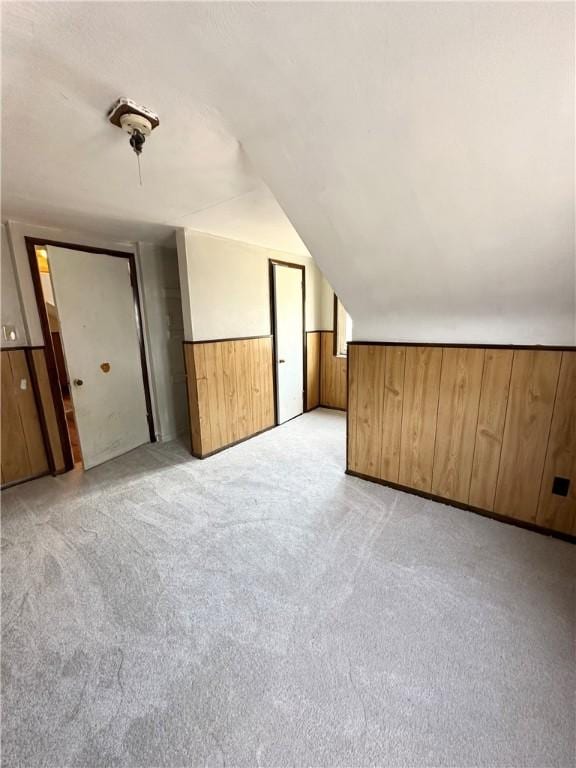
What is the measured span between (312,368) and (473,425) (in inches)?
102

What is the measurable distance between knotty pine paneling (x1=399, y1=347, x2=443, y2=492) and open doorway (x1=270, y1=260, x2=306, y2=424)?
1.81 meters

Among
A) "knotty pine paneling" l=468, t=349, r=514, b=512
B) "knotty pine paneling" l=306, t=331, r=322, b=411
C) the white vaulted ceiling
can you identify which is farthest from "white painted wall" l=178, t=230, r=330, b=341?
"knotty pine paneling" l=468, t=349, r=514, b=512

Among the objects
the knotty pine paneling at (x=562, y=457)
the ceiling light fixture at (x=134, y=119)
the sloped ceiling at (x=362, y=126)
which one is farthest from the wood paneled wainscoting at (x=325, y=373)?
the ceiling light fixture at (x=134, y=119)

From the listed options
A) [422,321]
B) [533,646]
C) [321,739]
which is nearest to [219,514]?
[321,739]

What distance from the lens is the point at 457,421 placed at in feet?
7.02

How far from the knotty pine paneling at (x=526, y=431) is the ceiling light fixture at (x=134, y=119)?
2.17 meters

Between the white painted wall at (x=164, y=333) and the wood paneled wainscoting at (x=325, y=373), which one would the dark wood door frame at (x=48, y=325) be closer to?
the white painted wall at (x=164, y=333)

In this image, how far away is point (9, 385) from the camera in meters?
2.56

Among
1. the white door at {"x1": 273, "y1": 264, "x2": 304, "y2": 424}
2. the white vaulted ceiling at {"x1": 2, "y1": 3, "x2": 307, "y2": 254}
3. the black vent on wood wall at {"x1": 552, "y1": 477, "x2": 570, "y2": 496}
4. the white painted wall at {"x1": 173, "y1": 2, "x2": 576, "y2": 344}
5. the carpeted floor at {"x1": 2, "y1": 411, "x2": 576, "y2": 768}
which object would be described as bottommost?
the carpeted floor at {"x1": 2, "y1": 411, "x2": 576, "y2": 768}

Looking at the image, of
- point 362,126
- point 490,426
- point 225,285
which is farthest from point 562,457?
point 225,285

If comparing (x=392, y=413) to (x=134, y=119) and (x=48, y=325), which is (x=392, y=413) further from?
(x=48, y=325)

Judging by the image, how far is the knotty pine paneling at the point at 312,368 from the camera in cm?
434

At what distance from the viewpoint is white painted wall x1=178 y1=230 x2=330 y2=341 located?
2787 mm

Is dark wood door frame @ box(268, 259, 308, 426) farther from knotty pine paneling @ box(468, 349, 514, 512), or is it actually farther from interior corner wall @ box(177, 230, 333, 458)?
knotty pine paneling @ box(468, 349, 514, 512)
